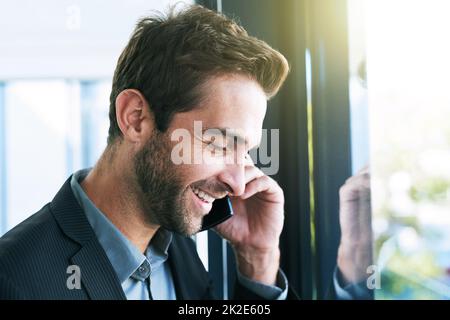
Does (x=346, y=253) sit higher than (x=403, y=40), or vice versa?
(x=403, y=40)

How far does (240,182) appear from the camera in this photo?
3.61ft

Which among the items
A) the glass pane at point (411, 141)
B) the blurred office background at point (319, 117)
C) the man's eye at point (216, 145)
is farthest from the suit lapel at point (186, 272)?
the glass pane at point (411, 141)

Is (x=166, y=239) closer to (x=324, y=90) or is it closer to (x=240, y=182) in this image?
(x=240, y=182)

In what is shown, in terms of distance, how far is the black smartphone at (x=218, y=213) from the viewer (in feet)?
3.75

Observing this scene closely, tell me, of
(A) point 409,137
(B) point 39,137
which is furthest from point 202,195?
(A) point 409,137

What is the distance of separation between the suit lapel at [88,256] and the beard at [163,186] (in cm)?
14

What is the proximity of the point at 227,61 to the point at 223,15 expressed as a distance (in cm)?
13

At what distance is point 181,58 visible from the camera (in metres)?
1.05

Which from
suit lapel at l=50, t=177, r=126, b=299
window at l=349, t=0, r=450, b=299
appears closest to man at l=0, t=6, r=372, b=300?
suit lapel at l=50, t=177, r=126, b=299

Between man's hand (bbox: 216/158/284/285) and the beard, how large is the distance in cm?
13

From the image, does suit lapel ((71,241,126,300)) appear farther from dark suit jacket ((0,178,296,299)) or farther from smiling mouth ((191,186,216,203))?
smiling mouth ((191,186,216,203))

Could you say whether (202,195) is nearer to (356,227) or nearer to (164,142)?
(164,142)

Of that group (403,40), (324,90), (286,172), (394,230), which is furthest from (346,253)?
(403,40)
